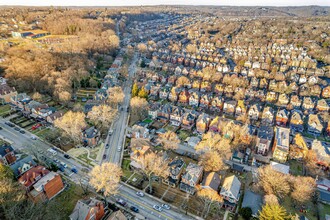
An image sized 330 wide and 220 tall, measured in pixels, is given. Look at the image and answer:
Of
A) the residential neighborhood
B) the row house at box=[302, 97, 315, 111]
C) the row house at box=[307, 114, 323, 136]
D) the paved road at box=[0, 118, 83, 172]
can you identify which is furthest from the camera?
the row house at box=[302, 97, 315, 111]

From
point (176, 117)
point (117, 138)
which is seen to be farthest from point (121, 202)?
point (176, 117)

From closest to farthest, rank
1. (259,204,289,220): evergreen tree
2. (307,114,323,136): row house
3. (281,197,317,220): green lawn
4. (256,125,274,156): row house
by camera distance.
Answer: (259,204,289,220): evergreen tree → (281,197,317,220): green lawn → (256,125,274,156): row house → (307,114,323,136): row house

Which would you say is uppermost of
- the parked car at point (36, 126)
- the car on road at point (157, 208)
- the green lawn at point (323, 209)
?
the parked car at point (36, 126)

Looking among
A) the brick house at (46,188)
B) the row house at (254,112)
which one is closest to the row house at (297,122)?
the row house at (254,112)

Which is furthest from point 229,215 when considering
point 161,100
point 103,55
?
point 103,55

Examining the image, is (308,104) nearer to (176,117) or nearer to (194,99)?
(194,99)

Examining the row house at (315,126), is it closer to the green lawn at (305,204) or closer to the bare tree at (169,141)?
the green lawn at (305,204)

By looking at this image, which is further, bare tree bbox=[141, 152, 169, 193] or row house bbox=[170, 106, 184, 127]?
row house bbox=[170, 106, 184, 127]

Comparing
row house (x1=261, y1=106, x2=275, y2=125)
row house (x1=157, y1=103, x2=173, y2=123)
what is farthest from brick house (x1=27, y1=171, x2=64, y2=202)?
row house (x1=261, y1=106, x2=275, y2=125)

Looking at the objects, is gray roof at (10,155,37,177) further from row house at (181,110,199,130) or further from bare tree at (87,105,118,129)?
row house at (181,110,199,130)
